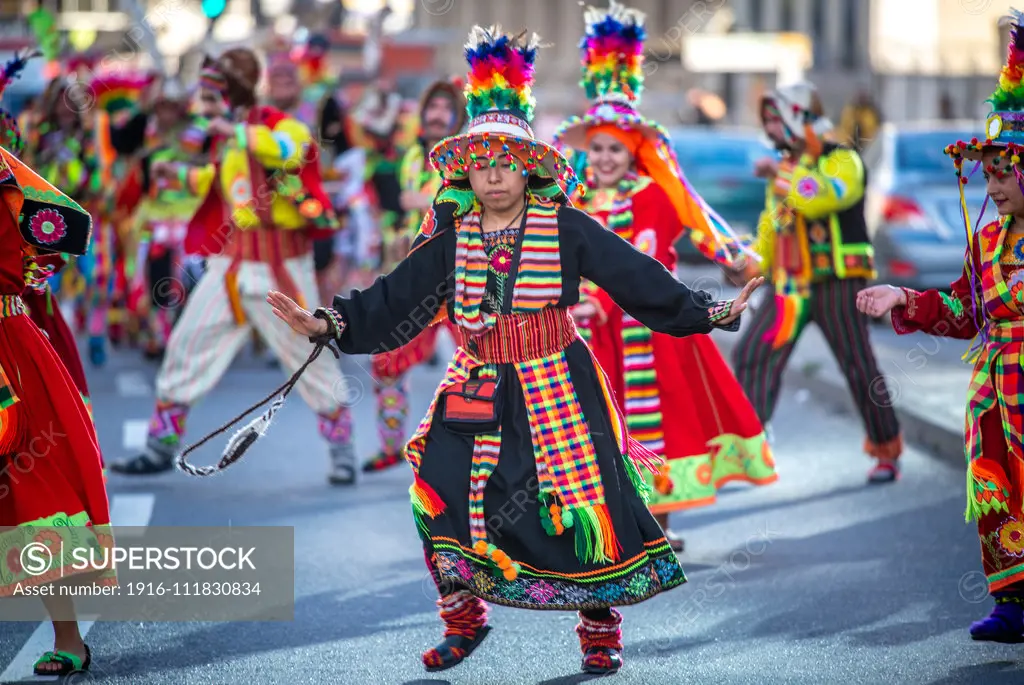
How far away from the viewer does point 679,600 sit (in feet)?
22.6

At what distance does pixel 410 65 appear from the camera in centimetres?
3138

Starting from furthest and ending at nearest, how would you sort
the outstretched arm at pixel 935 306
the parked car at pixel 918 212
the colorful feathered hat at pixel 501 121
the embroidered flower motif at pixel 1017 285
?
1. the parked car at pixel 918 212
2. the outstretched arm at pixel 935 306
3. the embroidered flower motif at pixel 1017 285
4. the colorful feathered hat at pixel 501 121

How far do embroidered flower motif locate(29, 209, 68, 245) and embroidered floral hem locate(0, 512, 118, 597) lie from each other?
Result: 33.1 inches

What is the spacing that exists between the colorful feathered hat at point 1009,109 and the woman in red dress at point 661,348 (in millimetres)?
1634

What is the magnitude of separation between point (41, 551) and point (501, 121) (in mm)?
1914

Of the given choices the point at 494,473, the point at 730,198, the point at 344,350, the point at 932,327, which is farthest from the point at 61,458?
the point at 730,198

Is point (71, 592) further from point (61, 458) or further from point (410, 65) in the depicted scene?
point (410, 65)

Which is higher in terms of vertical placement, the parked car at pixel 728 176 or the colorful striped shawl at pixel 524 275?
the colorful striped shawl at pixel 524 275

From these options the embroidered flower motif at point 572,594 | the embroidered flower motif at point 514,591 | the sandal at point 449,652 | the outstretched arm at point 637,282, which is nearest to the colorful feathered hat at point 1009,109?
the outstretched arm at point 637,282

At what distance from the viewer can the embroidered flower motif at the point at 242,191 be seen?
912 centimetres

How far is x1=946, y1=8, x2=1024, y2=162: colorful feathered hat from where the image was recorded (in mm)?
6004

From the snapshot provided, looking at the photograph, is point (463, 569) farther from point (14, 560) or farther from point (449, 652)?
point (14, 560)

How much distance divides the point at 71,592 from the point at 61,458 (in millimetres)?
412

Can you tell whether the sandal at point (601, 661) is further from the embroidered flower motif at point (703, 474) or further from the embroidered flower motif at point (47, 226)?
the embroidered flower motif at point (47, 226)
